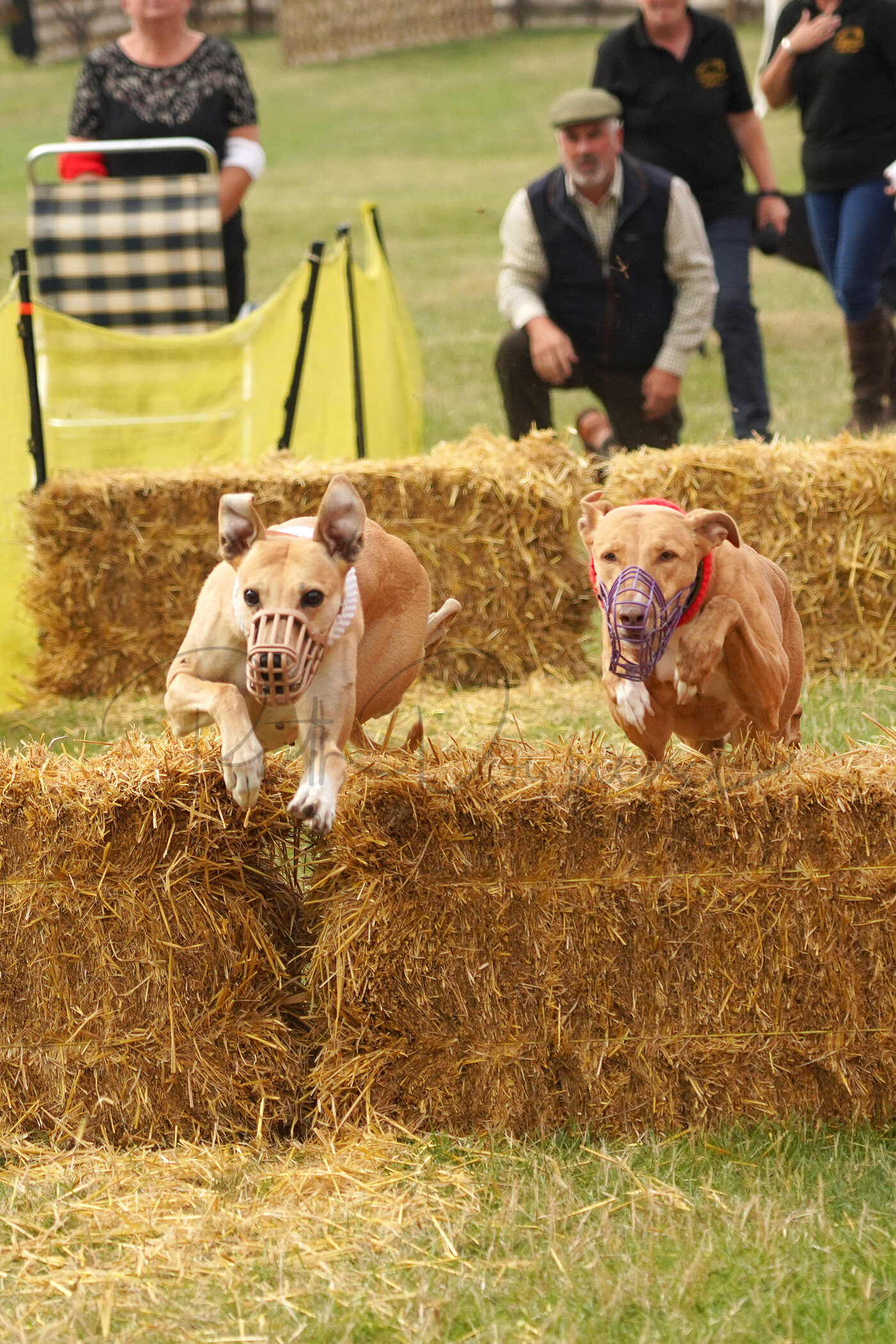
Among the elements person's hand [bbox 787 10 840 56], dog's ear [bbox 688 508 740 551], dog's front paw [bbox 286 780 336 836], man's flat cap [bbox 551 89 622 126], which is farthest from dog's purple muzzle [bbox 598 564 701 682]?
person's hand [bbox 787 10 840 56]

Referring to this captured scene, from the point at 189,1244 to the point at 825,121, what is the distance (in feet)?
24.0

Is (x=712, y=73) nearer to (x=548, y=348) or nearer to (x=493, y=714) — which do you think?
(x=548, y=348)

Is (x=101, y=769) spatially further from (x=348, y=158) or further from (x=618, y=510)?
(x=348, y=158)

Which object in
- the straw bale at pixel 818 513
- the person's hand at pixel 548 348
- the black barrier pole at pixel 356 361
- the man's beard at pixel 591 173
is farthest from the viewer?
the black barrier pole at pixel 356 361

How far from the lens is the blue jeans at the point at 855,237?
8.23 meters

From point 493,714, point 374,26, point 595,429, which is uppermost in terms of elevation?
point 374,26

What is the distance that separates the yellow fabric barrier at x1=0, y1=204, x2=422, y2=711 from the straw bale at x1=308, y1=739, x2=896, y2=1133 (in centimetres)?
359

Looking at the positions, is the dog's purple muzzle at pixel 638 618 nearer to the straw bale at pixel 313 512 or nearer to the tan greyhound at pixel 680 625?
the tan greyhound at pixel 680 625

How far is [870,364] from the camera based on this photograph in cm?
904

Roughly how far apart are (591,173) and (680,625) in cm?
442

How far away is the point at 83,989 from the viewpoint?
3.31m

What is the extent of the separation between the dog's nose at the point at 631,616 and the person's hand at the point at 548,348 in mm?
4305

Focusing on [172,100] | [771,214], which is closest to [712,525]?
[172,100]

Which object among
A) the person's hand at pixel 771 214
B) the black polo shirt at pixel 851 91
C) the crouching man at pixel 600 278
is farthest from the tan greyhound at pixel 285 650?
the black polo shirt at pixel 851 91
